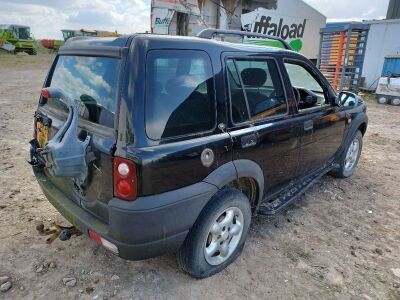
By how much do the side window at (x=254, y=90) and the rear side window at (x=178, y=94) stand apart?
271 mm

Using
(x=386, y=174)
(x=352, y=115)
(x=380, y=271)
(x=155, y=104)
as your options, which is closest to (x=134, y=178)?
(x=155, y=104)

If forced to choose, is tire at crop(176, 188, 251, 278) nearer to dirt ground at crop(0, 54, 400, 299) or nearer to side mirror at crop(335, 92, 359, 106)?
dirt ground at crop(0, 54, 400, 299)

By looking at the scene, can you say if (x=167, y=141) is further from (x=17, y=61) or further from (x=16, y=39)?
(x=16, y=39)

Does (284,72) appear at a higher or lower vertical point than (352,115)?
higher

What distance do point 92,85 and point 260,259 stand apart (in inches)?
78.6

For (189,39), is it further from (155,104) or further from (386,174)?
(386,174)

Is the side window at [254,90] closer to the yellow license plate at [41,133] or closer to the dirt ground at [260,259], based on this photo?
the dirt ground at [260,259]

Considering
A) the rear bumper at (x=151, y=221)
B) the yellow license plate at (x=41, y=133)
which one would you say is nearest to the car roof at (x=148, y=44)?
the yellow license plate at (x=41, y=133)

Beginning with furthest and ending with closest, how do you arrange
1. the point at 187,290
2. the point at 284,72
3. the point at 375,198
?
the point at 375,198
the point at 284,72
the point at 187,290

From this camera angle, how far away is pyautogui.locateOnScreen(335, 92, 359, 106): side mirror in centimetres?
393

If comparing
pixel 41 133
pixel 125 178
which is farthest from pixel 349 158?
pixel 41 133

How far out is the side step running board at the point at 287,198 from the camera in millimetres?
3078

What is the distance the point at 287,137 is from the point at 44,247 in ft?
7.95

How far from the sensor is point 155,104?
6.81 ft
